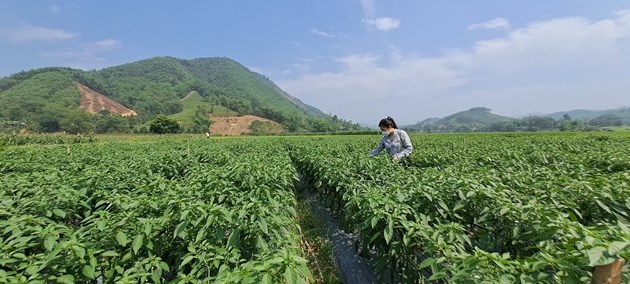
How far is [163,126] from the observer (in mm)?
71438

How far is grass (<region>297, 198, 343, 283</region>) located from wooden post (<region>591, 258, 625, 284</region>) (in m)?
3.30

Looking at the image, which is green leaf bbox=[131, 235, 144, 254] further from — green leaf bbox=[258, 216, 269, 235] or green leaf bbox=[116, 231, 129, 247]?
green leaf bbox=[258, 216, 269, 235]

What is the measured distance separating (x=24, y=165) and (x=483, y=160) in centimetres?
1166

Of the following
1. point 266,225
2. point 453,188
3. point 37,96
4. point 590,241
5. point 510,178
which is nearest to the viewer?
point 590,241

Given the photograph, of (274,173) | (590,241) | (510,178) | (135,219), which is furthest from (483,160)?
(135,219)

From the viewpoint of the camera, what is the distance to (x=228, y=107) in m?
132

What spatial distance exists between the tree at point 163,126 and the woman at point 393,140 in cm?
7332

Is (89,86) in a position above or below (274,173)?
above

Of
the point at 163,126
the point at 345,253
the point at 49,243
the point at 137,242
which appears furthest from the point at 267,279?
the point at 163,126

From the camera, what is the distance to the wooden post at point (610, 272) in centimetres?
140

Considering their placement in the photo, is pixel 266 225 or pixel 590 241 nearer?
pixel 590 241

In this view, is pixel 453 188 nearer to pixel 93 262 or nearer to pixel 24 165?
pixel 93 262

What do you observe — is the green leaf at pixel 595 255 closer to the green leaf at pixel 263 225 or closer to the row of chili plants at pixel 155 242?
the row of chili plants at pixel 155 242

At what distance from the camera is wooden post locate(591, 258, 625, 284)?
1396 mm
